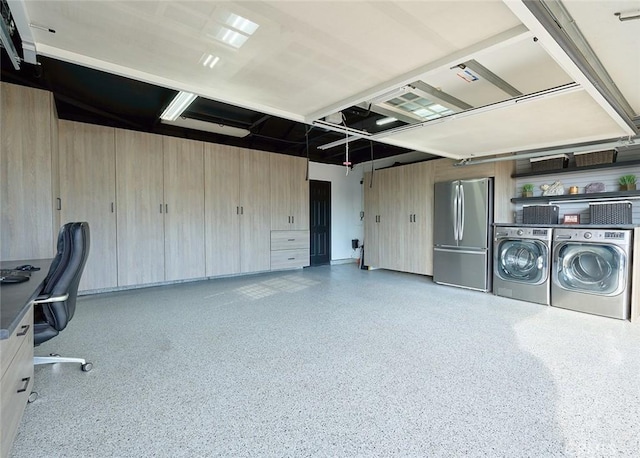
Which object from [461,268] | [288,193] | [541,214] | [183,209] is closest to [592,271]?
[541,214]

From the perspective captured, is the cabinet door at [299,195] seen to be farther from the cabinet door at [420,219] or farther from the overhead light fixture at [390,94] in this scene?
the overhead light fixture at [390,94]

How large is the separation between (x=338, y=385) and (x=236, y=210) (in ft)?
13.9

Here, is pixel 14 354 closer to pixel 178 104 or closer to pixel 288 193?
pixel 178 104

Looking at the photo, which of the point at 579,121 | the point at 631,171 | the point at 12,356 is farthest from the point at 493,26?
the point at 631,171

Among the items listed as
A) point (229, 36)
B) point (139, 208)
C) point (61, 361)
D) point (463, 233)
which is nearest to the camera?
point (229, 36)

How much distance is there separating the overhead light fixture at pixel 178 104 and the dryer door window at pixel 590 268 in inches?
188

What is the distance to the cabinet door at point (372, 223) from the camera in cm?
638

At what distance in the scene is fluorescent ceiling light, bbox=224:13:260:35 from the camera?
5.22 ft

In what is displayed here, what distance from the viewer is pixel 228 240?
5.58m

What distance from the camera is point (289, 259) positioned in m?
6.39

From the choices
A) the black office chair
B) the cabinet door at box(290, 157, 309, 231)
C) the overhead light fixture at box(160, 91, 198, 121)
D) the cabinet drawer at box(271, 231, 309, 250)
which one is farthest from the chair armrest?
the cabinet door at box(290, 157, 309, 231)

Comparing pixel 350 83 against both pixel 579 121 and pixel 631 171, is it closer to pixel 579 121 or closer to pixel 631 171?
pixel 579 121

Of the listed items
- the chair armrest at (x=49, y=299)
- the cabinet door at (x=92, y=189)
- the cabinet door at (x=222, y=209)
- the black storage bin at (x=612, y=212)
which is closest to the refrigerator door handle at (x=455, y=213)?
the black storage bin at (x=612, y=212)

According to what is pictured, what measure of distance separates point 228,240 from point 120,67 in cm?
377
